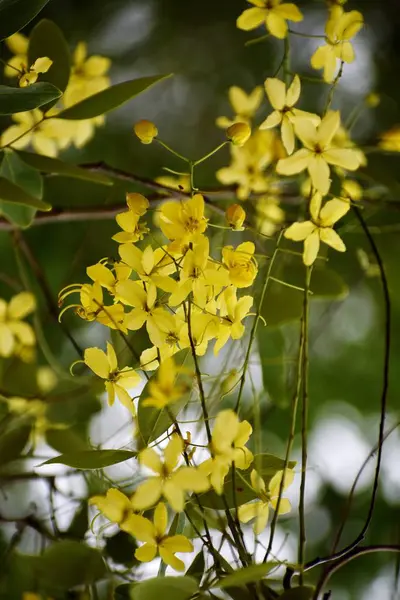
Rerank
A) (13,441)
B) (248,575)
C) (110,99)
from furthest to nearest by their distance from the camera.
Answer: (13,441) < (110,99) < (248,575)

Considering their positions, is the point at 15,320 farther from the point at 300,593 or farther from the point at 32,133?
the point at 300,593

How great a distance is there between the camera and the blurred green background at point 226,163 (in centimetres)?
74

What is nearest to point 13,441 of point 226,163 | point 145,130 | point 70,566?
point 70,566

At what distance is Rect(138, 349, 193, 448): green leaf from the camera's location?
33 centimetres

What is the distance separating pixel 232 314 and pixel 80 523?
21cm

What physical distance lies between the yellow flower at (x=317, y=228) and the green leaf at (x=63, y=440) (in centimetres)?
21

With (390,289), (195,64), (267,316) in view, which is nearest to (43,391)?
(267,316)

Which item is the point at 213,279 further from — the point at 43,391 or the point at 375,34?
the point at 375,34

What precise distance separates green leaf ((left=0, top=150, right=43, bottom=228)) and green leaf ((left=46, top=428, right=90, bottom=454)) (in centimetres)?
15

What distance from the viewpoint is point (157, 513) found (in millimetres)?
304

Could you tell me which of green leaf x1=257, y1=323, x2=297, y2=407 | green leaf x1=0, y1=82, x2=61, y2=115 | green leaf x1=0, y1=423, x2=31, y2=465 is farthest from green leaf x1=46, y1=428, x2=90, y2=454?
green leaf x1=0, y1=82, x2=61, y2=115

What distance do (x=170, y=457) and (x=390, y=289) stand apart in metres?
0.33

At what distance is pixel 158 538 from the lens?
30 cm

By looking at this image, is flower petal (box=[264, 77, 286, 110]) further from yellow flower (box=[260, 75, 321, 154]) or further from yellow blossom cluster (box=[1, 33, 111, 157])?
yellow blossom cluster (box=[1, 33, 111, 157])
